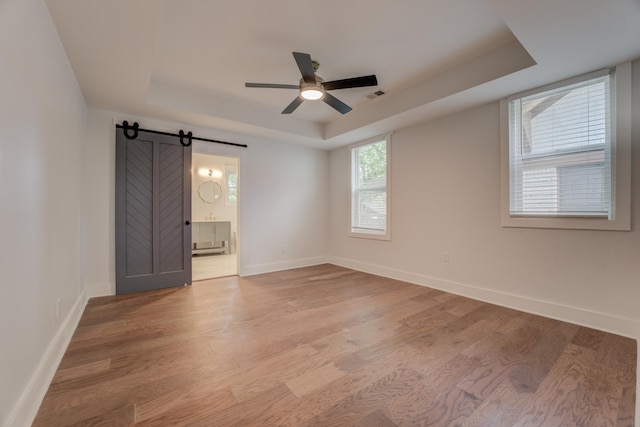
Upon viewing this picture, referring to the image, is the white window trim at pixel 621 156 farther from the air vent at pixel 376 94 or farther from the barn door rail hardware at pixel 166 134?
the barn door rail hardware at pixel 166 134

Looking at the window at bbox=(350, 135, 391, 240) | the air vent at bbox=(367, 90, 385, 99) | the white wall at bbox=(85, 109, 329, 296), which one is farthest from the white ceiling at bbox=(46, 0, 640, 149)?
the window at bbox=(350, 135, 391, 240)

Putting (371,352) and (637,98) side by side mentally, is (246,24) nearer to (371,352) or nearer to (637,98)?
(371,352)

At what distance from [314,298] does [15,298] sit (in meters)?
2.57

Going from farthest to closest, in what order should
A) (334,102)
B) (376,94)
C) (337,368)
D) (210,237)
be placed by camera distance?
1. (210,237)
2. (376,94)
3. (334,102)
4. (337,368)

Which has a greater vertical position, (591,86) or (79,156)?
(591,86)

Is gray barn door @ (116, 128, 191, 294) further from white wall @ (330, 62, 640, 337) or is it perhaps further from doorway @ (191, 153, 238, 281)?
white wall @ (330, 62, 640, 337)

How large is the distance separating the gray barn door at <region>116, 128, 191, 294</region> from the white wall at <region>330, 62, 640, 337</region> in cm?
302

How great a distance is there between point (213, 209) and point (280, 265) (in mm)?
3491

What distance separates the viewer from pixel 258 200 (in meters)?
4.73

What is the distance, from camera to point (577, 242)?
2625mm

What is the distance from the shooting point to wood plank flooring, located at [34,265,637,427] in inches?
57.1

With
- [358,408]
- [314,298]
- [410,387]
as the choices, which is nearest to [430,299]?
[314,298]

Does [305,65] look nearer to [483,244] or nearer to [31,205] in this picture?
[31,205]

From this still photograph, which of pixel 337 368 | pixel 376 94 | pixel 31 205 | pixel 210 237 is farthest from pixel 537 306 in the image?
pixel 210 237
